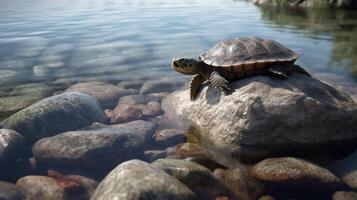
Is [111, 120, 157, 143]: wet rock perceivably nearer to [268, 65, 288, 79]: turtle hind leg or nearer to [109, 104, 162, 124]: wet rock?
[109, 104, 162, 124]: wet rock

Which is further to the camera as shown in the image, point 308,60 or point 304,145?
point 308,60

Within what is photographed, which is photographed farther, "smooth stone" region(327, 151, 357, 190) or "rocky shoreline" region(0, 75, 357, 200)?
"smooth stone" region(327, 151, 357, 190)

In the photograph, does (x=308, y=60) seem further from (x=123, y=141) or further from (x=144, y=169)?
(x=144, y=169)

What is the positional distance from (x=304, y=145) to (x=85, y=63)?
9.94 metres

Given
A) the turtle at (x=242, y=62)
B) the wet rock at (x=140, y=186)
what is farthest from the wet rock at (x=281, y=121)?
the wet rock at (x=140, y=186)

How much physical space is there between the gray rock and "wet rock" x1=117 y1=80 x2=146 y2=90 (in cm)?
454

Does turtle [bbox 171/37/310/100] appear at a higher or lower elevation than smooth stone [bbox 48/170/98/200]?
higher

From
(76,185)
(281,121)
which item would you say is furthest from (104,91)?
(281,121)

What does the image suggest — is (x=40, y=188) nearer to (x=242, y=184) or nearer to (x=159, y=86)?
(x=242, y=184)

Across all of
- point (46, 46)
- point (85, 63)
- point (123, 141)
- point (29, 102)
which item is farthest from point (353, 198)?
point (46, 46)

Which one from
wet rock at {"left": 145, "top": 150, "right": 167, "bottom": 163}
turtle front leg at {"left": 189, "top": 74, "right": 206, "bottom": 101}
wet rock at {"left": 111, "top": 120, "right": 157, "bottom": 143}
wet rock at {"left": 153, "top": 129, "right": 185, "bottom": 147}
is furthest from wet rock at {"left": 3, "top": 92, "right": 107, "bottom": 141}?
turtle front leg at {"left": 189, "top": 74, "right": 206, "bottom": 101}

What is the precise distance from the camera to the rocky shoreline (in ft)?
20.3

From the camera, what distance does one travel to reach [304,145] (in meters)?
7.32

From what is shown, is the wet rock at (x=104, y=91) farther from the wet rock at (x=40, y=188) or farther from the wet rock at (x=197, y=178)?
the wet rock at (x=197, y=178)
